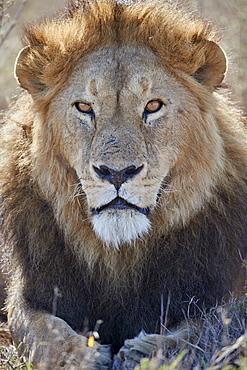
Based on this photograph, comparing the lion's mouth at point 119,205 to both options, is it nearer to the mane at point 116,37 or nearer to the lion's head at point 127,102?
the lion's head at point 127,102

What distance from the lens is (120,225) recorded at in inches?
151

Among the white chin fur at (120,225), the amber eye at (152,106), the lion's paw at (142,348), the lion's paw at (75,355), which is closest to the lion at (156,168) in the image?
the amber eye at (152,106)

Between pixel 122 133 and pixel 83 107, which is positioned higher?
pixel 83 107

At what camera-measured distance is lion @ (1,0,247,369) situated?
4199mm

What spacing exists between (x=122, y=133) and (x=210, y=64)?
3.09 feet

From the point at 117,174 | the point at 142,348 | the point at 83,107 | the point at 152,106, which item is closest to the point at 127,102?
the point at 152,106

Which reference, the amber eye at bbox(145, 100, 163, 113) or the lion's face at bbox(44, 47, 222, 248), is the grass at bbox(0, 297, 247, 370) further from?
the amber eye at bbox(145, 100, 163, 113)

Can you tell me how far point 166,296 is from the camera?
4375 millimetres

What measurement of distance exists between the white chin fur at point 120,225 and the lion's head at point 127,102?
5 centimetres

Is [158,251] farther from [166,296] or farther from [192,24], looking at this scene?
[192,24]

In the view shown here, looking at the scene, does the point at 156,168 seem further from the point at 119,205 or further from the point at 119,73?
the point at 119,73

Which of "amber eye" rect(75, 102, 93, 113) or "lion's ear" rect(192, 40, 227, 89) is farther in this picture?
"lion's ear" rect(192, 40, 227, 89)

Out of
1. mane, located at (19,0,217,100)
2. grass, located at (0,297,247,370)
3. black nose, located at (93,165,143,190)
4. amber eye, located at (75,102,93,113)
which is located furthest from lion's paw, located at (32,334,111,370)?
mane, located at (19,0,217,100)

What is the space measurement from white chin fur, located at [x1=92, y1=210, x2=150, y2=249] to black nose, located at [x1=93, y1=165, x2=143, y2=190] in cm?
20
